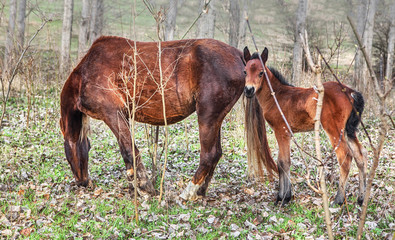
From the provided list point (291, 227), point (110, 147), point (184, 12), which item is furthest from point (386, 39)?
point (184, 12)

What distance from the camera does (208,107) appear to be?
5.01 m

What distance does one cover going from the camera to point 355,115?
4738 mm

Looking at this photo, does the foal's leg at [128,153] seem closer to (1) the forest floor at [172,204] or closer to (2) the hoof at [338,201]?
(1) the forest floor at [172,204]

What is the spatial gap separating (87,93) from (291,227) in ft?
11.5

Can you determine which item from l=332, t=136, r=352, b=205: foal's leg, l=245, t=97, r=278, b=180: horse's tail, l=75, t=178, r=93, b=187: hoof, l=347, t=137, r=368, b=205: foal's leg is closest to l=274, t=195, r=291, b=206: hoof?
l=245, t=97, r=278, b=180: horse's tail

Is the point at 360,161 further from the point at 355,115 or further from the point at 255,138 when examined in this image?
the point at 255,138

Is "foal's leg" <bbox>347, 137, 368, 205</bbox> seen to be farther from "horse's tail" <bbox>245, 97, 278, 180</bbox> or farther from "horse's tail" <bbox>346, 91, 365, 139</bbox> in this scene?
"horse's tail" <bbox>245, 97, 278, 180</bbox>

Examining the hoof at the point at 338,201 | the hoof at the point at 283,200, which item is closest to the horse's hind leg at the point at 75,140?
the hoof at the point at 283,200

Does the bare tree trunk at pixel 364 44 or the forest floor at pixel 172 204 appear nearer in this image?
the forest floor at pixel 172 204

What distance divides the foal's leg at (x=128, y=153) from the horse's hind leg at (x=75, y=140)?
0.84 m

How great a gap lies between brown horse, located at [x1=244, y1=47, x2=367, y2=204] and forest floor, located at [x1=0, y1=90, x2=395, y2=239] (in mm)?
366

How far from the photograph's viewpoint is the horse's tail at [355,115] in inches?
184

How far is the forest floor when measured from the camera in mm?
4191

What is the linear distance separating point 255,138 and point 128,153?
6.42 feet
